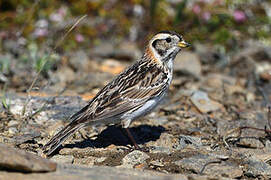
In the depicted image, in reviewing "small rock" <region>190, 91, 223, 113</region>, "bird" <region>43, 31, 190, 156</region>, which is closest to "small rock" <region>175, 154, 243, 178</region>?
"bird" <region>43, 31, 190, 156</region>

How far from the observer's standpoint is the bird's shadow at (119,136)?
254 inches

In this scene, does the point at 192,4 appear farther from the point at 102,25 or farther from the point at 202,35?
the point at 102,25

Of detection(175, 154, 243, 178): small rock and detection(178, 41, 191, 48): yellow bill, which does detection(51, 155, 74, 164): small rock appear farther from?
detection(178, 41, 191, 48): yellow bill

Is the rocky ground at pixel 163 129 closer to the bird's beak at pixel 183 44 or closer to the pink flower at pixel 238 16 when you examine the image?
the pink flower at pixel 238 16

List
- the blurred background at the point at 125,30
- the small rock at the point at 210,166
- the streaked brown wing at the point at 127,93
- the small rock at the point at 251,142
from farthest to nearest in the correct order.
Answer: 1. the blurred background at the point at 125,30
2. the small rock at the point at 251,142
3. the streaked brown wing at the point at 127,93
4. the small rock at the point at 210,166

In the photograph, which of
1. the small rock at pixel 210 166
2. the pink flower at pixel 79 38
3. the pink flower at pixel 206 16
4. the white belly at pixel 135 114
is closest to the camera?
the small rock at pixel 210 166

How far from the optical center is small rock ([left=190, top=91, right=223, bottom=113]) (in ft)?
27.1

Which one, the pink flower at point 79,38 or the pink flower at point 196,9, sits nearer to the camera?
the pink flower at point 79,38

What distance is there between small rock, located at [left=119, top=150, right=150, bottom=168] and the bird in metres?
0.40

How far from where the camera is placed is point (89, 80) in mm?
9555

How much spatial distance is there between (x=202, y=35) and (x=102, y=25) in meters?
2.52

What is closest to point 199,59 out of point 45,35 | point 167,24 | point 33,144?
point 167,24

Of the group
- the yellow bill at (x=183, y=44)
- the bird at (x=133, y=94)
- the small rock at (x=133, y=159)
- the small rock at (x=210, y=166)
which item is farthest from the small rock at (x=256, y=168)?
the yellow bill at (x=183, y=44)

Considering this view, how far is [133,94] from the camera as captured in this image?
20.9ft
